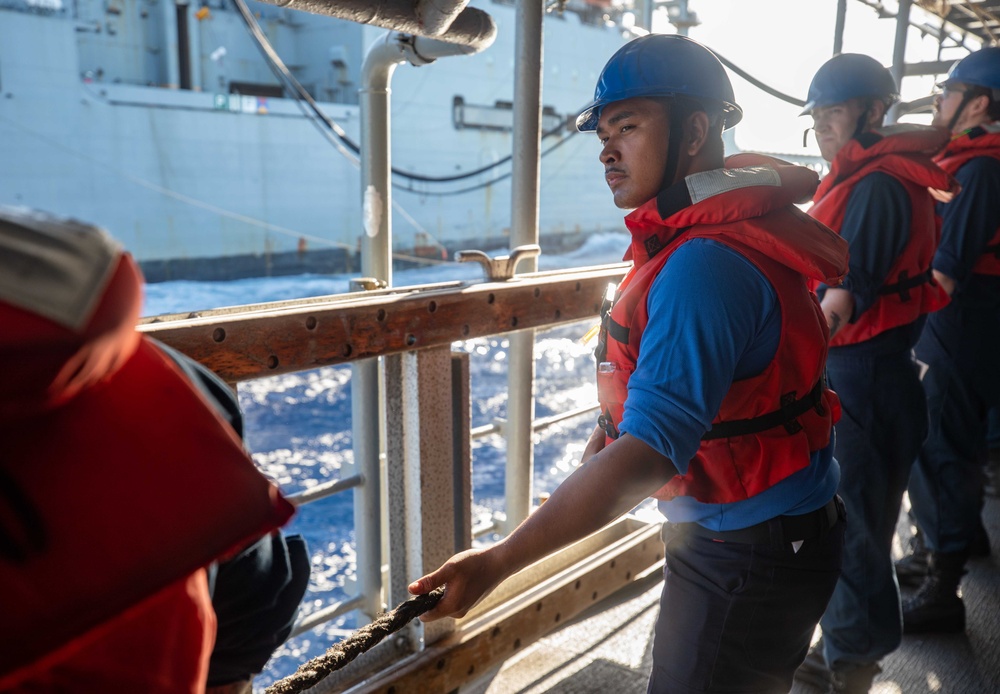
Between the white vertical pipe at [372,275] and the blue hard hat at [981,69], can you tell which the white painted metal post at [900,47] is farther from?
the white vertical pipe at [372,275]

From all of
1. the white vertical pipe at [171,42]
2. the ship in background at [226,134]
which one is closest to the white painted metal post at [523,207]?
the ship in background at [226,134]

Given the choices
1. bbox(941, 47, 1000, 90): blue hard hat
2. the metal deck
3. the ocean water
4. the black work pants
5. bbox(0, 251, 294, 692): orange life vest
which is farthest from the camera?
the ocean water

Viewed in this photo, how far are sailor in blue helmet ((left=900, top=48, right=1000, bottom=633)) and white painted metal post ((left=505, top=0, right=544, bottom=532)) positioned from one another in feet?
4.74

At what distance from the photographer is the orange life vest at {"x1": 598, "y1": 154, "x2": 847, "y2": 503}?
145 centimetres

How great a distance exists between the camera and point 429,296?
205 centimetres

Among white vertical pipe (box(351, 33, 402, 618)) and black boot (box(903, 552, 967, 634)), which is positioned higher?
white vertical pipe (box(351, 33, 402, 618))

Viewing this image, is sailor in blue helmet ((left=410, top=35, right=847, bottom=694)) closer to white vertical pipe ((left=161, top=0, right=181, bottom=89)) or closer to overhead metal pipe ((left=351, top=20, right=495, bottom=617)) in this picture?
overhead metal pipe ((left=351, top=20, right=495, bottom=617))

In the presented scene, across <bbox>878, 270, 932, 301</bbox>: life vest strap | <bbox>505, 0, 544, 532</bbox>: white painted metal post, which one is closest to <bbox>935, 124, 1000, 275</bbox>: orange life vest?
<bbox>878, 270, 932, 301</bbox>: life vest strap

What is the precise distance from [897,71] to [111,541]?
6.25m

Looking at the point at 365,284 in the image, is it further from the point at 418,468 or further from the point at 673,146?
the point at 673,146

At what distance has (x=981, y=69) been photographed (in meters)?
3.25

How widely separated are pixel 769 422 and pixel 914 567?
2378mm

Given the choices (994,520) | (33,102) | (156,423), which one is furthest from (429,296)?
(33,102)

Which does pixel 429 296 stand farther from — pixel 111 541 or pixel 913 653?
pixel 913 653
